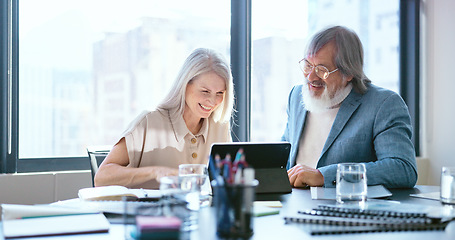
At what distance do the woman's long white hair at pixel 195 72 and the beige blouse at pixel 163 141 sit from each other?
0.18 ft

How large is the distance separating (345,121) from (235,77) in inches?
58.3

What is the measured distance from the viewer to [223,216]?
113 cm

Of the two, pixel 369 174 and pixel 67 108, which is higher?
pixel 67 108

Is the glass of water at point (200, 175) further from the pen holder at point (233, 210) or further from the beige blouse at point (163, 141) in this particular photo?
the beige blouse at point (163, 141)

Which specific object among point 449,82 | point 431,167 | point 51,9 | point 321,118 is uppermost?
point 51,9

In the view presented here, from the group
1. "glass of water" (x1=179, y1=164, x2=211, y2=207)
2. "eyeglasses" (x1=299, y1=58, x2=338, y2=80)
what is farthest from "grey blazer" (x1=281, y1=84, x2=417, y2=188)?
"glass of water" (x1=179, y1=164, x2=211, y2=207)

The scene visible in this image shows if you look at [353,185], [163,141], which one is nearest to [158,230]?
[353,185]

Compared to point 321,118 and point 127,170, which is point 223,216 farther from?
point 321,118

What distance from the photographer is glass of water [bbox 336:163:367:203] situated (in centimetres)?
164

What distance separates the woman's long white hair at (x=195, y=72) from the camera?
93.7 inches

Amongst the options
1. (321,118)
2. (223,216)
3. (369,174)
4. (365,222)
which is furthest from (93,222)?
(321,118)

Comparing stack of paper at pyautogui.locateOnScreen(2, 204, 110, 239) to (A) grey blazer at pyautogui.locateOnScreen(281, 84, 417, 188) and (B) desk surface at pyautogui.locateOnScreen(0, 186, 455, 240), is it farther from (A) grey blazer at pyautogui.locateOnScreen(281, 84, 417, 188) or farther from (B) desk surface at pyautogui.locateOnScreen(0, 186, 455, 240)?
(A) grey blazer at pyautogui.locateOnScreen(281, 84, 417, 188)

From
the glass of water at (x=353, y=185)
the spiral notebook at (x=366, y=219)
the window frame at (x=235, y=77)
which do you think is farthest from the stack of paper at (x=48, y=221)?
the window frame at (x=235, y=77)

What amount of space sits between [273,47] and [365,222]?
277 cm
